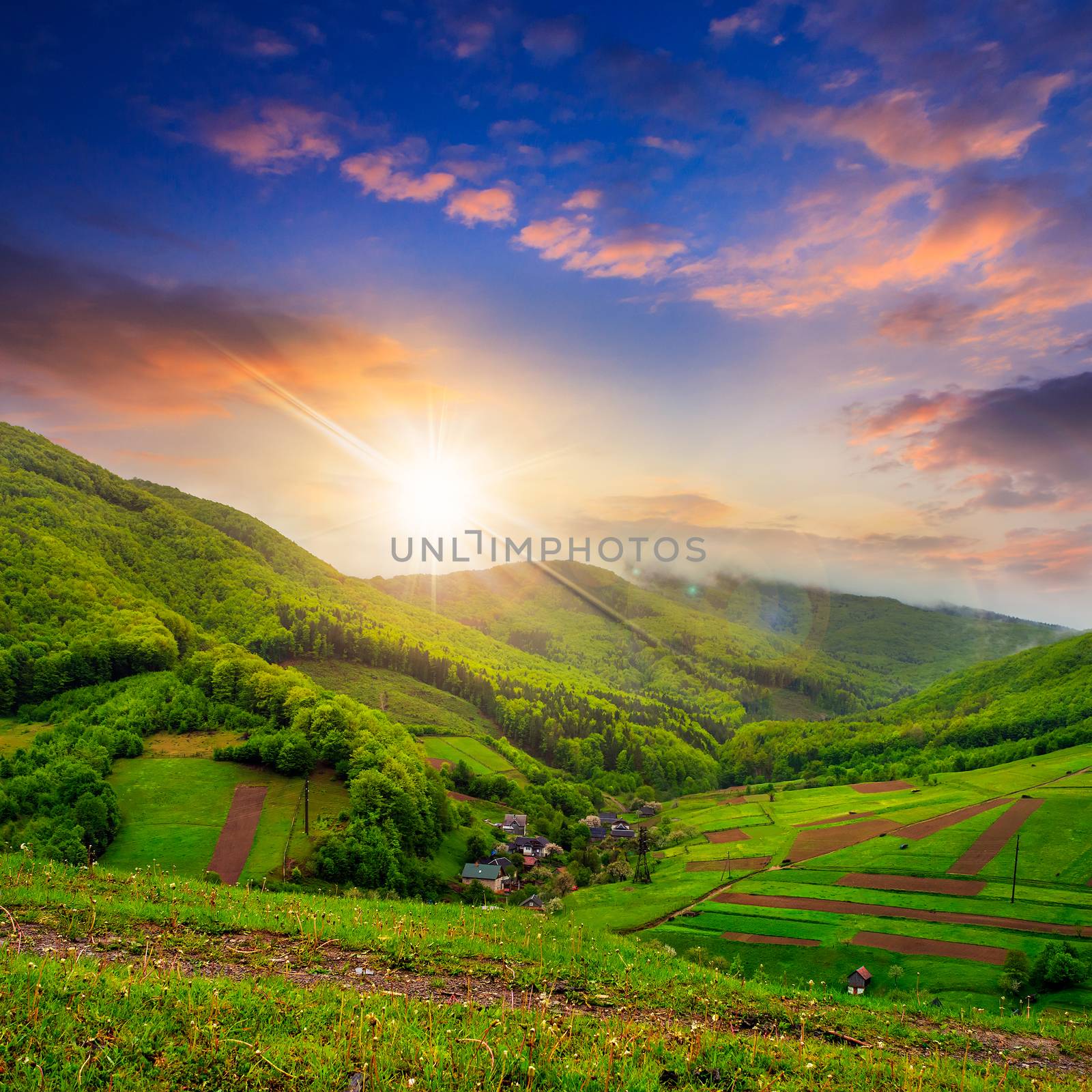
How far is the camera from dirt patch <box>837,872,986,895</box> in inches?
2518

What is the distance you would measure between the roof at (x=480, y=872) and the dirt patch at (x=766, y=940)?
24.3m

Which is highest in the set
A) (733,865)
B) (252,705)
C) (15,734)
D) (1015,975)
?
(252,705)

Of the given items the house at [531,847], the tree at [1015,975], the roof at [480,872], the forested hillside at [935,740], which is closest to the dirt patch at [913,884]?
the tree at [1015,975]

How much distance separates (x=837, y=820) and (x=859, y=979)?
2457 inches

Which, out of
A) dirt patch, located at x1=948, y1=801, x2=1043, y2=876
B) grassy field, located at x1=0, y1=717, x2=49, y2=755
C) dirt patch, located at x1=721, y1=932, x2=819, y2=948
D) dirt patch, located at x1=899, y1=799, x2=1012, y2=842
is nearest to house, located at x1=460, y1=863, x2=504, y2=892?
dirt patch, located at x1=721, y1=932, x2=819, y2=948

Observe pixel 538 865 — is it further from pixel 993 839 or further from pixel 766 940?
pixel 993 839

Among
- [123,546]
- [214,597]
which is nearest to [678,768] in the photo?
[214,597]

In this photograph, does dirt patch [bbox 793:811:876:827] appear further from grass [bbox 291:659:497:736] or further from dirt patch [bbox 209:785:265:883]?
dirt patch [bbox 209:785:265:883]

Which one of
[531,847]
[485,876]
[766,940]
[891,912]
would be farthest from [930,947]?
[531,847]

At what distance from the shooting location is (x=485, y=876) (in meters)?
64.2

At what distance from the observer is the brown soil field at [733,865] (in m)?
78.6

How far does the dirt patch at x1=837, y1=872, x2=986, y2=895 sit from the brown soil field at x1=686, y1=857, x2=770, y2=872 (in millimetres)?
11581

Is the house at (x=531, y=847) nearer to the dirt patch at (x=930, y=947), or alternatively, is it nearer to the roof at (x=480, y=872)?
the roof at (x=480, y=872)

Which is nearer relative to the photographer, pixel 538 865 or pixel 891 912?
pixel 891 912
